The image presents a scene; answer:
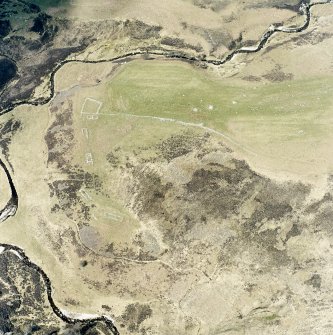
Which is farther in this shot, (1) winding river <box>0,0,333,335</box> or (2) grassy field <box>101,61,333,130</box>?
(2) grassy field <box>101,61,333,130</box>

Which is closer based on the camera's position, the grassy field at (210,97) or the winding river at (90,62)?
the winding river at (90,62)

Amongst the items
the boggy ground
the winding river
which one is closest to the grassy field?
the boggy ground

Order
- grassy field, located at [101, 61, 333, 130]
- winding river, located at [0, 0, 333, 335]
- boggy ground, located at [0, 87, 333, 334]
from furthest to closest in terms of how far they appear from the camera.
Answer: grassy field, located at [101, 61, 333, 130], winding river, located at [0, 0, 333, 335], boggy ground, located at [0, 87, 333, 334]

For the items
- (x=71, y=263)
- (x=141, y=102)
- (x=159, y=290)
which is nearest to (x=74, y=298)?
(x=71, y=263)

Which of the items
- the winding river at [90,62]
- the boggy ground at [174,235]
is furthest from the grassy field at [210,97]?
the winding river at [90,62]

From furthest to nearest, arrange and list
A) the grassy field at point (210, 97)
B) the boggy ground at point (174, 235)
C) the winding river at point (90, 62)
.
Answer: the grassy field at point (210, 97), the winding river at point (90, 62), the boggy ground at point (174, 235)

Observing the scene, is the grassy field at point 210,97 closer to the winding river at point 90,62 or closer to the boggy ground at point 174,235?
the boggy ground at point 174,235

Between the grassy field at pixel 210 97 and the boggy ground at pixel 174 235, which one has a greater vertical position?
the grassy field at pixel 210 97

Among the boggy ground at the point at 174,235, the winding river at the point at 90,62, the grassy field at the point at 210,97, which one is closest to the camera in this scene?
the boggy ground at the point at 174,235

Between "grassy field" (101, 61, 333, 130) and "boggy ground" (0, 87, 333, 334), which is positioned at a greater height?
"grassy field" (101, 61, 333, 130)

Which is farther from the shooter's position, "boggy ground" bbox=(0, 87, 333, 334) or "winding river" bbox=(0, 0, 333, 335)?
"winding river" bbox=(0, 0, 333, 335)

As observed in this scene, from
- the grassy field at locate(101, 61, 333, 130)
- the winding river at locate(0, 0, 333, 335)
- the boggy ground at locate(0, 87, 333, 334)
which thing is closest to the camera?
the boggy ground at locate(0, 87, 333, 334)

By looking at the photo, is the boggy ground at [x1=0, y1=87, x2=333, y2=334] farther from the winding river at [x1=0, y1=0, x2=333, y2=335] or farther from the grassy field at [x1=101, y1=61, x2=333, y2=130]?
the grassy field at [x1=101, y1=61, x2=333, y2=130]

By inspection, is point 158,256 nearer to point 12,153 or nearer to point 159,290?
point 159,290
